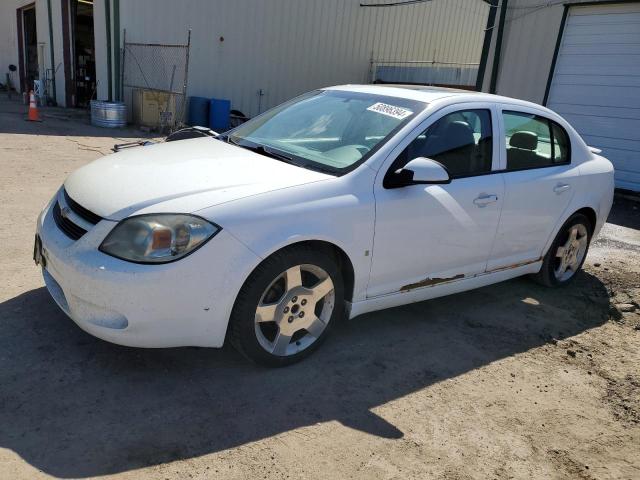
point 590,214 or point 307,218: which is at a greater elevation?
point 307,218

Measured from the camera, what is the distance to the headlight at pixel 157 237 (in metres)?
2.71

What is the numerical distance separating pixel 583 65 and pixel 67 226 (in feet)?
32.1

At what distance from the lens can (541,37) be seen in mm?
10477

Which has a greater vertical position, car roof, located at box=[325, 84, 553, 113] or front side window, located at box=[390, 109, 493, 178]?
car roof, located at box=[325, 84, 553, 113]

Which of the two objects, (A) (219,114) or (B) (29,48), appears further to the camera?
(B) (29,48)

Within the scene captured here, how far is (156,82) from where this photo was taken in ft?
46.0

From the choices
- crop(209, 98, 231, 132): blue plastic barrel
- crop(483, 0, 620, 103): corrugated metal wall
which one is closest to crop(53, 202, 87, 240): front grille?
crop(483, 0, 620, 103): corrugated metal wall

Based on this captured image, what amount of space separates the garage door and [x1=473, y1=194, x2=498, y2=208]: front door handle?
279 inches

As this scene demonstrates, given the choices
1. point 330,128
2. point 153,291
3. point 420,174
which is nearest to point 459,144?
point 420,174

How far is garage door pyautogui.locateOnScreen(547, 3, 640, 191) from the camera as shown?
9.43 metres

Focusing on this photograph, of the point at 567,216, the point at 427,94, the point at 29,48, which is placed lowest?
the point at 567,216

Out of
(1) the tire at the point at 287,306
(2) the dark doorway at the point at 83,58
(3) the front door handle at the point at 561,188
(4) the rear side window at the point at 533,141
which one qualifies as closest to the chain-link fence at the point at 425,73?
(2) the dark doorway at the point at 83,58

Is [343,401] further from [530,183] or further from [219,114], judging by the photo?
[219,114]

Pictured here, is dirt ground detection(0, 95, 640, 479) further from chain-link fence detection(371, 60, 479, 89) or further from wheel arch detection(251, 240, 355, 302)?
chain-link fence detection(371, 60, 479, 89)
